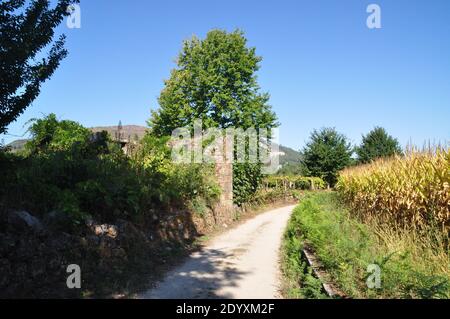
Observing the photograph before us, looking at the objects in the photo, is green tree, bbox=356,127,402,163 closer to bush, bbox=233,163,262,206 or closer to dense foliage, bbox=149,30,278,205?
dense foliage, bbox=149,30,278,205

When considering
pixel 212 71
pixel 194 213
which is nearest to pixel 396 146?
pixel 212 71

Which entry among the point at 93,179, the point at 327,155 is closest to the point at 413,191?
the point at 93,179

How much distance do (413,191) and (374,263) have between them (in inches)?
141

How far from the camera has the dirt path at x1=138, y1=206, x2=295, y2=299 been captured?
6801mm

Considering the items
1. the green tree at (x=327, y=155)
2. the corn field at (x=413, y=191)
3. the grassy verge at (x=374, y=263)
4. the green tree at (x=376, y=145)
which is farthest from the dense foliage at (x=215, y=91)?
the grassy verge at (x=374, y=263)

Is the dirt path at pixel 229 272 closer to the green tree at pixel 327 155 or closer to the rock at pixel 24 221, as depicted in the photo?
the rock at pixel 24 221

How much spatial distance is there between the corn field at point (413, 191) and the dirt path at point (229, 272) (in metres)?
3.88

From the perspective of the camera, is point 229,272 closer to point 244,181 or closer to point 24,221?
point 24,221

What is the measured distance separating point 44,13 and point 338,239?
895 centimetres

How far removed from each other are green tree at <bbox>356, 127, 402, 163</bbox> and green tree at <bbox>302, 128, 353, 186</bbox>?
3.83 metres

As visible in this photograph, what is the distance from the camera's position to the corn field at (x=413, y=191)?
8047 millimetres

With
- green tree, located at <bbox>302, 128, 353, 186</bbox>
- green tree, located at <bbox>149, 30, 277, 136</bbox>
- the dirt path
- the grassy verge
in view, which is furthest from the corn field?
green tree, located at <bbox>302, 128, 353, 186</bbox>

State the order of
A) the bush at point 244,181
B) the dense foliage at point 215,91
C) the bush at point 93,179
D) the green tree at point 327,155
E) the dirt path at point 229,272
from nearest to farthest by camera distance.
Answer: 1. the dirt path at point 229,272
2. the bush at point 93,179
3. the bush at point 244,181
4. the dense foliage at point 215,91
5. the green tree at point 327,155
